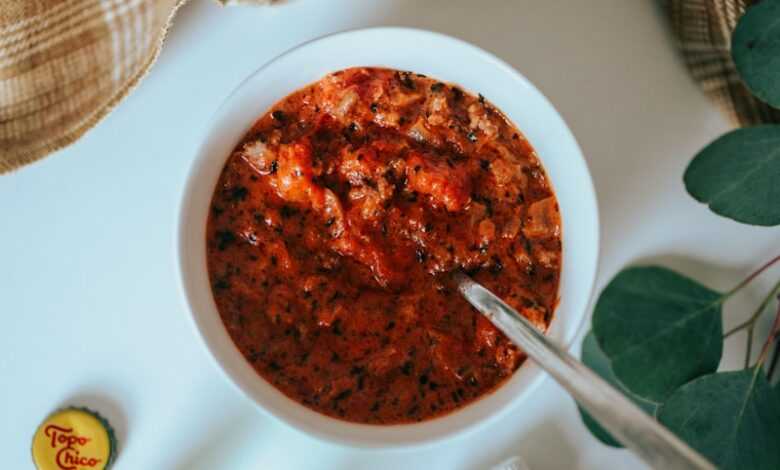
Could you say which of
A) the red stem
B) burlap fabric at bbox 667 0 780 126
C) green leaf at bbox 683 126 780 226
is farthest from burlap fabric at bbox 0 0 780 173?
the red stem

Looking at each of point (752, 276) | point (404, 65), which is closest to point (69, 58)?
point (404, 65)

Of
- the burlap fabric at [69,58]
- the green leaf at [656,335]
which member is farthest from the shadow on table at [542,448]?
the burlap fabric at [69,58]

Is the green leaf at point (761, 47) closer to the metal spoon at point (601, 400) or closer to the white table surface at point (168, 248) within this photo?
the white table surface at point (168, 248)

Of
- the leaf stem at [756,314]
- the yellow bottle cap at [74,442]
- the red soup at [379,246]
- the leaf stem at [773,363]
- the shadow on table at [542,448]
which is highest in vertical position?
the red soup at [379,246]

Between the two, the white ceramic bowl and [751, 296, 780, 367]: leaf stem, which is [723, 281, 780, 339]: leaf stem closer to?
[751, 296, 780, 367]: leaf stem

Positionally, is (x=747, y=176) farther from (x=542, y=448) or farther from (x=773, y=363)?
(x=542, y=448)

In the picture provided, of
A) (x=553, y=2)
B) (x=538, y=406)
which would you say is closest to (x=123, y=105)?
(x=553, y=2)
